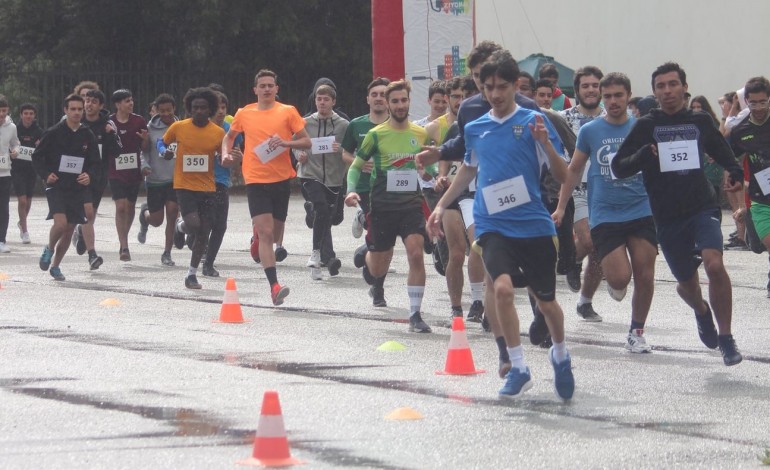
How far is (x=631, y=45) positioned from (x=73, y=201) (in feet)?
56.4

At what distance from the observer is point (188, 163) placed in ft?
47.9

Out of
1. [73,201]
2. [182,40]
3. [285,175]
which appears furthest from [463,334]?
[182,40]

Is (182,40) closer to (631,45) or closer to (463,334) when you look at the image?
(631,45)

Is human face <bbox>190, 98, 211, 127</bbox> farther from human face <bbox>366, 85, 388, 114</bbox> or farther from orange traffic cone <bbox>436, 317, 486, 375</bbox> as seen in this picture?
orange traffic cone <bbox>436, 317, 486, 375</bbox>

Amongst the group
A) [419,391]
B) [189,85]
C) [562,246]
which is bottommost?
[419,391]

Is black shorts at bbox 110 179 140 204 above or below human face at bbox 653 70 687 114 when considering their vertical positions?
below

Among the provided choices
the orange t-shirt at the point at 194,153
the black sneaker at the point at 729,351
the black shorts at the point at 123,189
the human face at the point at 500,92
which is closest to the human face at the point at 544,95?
the orange t-shirt at the point at 194,153

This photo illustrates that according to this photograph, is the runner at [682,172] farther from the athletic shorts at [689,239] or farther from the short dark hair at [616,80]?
the short dark hair at [616,80]

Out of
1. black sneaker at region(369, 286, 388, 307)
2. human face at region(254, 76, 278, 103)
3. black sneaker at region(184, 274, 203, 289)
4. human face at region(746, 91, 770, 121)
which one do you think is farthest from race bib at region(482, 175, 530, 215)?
black sneaker at region(184, 274, 203, 289)

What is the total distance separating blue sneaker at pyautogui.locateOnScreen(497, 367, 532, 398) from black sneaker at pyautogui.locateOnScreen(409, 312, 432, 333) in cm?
309

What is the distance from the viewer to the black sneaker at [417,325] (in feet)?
35.4

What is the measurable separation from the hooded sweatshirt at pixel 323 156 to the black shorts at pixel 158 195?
Result: 1.97 meters

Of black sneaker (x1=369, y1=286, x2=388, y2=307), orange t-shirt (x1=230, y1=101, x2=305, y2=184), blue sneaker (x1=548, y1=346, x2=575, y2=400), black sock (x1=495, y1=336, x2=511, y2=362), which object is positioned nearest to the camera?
blue sneaker (x1=548, y1=346, x2=575, y2=400)

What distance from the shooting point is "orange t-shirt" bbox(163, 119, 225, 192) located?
1461 cm
